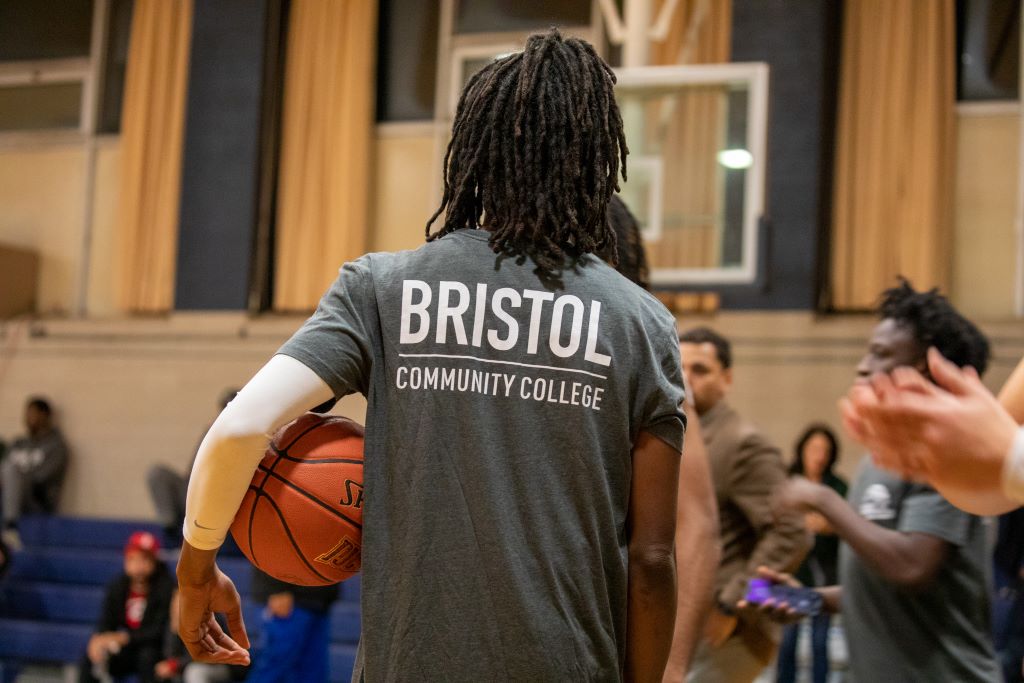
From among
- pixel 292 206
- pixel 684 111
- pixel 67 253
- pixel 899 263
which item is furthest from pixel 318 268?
pixel 899 263

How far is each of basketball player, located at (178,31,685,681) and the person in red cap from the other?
5362 millimetres

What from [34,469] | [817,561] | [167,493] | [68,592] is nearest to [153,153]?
[34,469]

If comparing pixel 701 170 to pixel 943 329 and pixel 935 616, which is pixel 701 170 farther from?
pixel 935 616

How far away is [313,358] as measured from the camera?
1646mm

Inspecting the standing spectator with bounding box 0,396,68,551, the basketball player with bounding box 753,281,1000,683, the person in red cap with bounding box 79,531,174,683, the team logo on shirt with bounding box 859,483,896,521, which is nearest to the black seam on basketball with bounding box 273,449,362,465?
the basketball player with bounding box 753,281,1000,683

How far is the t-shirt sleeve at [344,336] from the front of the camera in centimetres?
165

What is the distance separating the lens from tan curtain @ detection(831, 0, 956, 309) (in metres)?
8.43

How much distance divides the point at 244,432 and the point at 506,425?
0.38 m

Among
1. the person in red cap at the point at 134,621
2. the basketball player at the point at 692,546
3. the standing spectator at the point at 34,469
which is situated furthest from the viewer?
the standing spectator at the point at 34,469

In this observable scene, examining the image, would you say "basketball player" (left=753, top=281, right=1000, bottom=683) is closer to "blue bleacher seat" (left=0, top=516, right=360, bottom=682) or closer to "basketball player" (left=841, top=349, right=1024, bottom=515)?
"basketball player" (left=841, top=349, right=1024, bottom=515)

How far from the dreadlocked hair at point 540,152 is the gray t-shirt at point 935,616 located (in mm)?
1371

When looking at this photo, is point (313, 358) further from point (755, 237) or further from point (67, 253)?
point (67, 253)

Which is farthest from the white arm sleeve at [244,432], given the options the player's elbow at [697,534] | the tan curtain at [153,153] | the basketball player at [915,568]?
the tan curtain at [153,153]

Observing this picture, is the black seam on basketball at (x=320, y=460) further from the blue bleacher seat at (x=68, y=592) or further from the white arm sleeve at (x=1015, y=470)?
the blue bleacher seat at (x=68, y=592)
